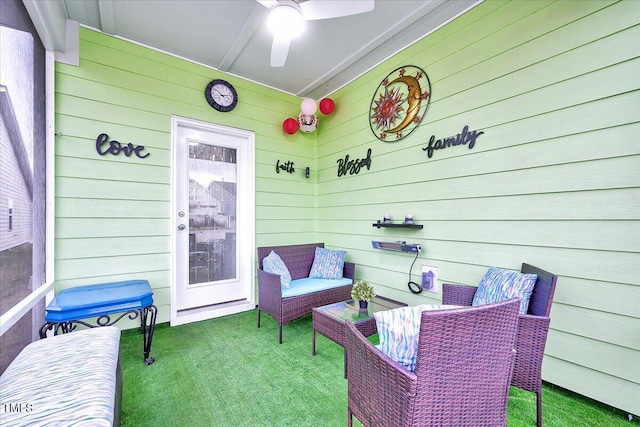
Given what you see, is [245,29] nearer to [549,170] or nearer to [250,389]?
[549,170]

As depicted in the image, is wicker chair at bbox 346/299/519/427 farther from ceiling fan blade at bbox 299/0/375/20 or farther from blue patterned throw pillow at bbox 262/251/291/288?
ceiling fan blade at bbox 299/0/375/20

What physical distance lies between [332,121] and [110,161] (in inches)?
101

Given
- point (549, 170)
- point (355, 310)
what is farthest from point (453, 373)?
point (549, 170)

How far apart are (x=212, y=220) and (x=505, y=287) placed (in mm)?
2963

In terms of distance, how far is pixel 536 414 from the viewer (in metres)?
Answer: 1.58

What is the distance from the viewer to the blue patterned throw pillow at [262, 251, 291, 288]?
2.81m

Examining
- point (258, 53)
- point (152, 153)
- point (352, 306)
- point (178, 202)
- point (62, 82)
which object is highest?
point (258, 53)

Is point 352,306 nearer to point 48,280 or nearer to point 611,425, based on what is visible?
point 611,425

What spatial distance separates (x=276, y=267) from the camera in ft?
9.45

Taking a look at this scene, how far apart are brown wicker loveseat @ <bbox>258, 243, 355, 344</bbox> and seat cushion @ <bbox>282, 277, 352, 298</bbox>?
3cm

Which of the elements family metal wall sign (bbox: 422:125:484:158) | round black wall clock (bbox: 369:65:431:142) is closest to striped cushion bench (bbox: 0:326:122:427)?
family metal wall sign (bbox: 422:125:484:158)

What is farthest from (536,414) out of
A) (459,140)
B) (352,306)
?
(459,140)

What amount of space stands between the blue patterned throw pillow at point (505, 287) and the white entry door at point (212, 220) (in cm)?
253

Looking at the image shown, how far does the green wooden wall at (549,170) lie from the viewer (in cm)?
160
